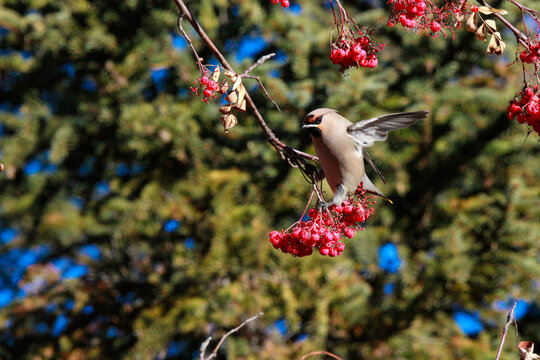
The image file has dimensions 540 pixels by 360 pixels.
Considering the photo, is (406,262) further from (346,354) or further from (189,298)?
(189,298)

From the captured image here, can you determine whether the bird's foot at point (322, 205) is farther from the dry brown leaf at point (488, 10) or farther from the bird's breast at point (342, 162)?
the dry brown leaf at point (488, 10)

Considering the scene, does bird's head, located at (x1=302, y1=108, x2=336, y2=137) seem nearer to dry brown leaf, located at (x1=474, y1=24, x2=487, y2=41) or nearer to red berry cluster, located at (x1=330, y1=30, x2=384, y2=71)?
red berry cluster, located at (x1=330, y1=30, x2=384, y2=71)

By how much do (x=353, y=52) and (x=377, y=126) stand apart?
240 mm

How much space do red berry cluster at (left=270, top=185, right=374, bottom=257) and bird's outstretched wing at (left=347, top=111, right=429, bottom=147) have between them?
18 cm

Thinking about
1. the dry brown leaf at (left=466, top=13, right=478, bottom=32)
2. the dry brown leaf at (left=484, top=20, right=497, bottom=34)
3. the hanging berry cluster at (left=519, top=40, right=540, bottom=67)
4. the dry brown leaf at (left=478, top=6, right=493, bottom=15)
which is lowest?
the dry brown leaf at (left=466, top=13, right=478, bottom=32)

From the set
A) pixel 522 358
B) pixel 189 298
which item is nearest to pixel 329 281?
pixel 189 298

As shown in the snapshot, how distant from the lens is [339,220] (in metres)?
1.52

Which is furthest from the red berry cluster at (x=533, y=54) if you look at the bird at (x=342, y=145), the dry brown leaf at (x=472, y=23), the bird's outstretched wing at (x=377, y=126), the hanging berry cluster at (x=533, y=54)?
the bird at (x=342, y=145)

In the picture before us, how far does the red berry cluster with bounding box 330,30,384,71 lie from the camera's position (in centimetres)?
141

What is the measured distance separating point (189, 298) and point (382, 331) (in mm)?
1153

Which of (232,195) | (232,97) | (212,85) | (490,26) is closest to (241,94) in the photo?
(232,97)

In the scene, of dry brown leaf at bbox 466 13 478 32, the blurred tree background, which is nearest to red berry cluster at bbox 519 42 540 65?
dry brown leaf at bbox 466 13 478 32

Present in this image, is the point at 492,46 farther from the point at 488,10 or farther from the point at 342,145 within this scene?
the point at 342,145

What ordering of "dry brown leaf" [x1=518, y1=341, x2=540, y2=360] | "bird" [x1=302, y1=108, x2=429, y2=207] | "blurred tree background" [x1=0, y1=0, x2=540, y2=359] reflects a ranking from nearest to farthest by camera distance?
"dry brown leaf" [x1=518, y1=341, x2=540, y2=360] < "bird" [x1=302, y1=108, x2=429, y2=207] < "blurred tree background" [x1=0, y1=0, x2=540, y2=359]
